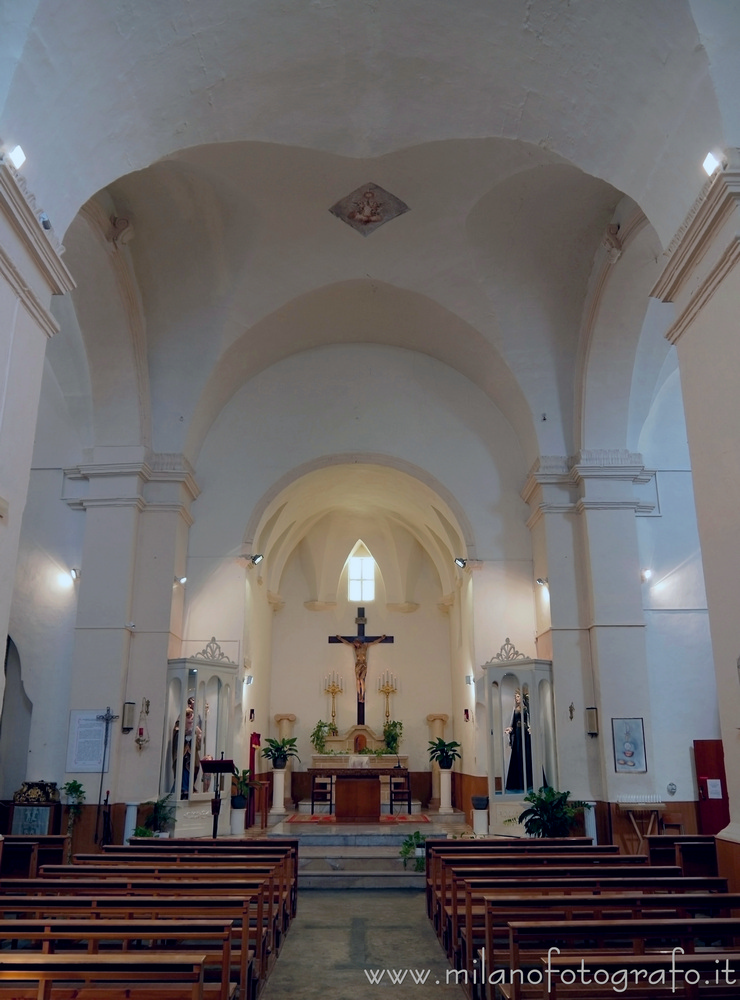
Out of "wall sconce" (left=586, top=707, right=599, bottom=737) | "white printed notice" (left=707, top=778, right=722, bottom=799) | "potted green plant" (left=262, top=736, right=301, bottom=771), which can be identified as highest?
"wall sconce" (left=586, top=707, right=599, bottom=737)

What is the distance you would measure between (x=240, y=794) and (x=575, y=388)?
765 centimetres

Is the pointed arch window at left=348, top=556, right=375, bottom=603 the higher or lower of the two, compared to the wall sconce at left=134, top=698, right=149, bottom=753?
higher

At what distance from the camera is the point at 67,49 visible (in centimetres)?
576

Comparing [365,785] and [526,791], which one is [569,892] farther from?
[365,785]

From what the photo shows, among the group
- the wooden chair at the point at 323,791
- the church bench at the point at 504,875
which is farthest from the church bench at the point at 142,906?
the wooden chair at the point at 323,791

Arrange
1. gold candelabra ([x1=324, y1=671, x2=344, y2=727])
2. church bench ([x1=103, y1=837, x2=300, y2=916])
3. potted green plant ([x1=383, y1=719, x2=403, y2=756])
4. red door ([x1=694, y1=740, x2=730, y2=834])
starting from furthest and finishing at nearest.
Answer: gold candelabra ([x1=324, y1=671, x2=344, y2=727]) → potted green plant ([x1=383, y1=719, x2=403, y2=756]) → red door ([x1=694, y1=740, x2=730, y2=834]) → church bench ([x1=103, y1=837, x2=300, y2=916])

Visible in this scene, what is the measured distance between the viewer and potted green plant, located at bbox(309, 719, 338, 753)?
62.0ft

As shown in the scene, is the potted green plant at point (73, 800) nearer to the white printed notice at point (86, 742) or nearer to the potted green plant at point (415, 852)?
the white printed notice at point (86, 742)

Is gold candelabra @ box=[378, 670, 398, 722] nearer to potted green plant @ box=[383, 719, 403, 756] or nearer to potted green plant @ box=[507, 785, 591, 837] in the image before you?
potted green plant @ box=[383, 719, 403, 756]

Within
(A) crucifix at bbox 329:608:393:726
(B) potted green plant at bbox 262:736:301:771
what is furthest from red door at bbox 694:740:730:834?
(A) crucifix at bbox 329:608:393:726

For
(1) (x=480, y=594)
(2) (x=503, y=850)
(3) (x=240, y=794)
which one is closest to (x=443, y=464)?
(1) (x=480, y=594)

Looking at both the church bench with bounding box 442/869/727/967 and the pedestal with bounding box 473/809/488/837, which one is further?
the pedestal with bounding box 473/809/488/837

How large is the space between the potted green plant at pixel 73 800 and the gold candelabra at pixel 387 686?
32.9 ft

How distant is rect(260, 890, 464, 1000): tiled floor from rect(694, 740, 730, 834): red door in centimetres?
407
